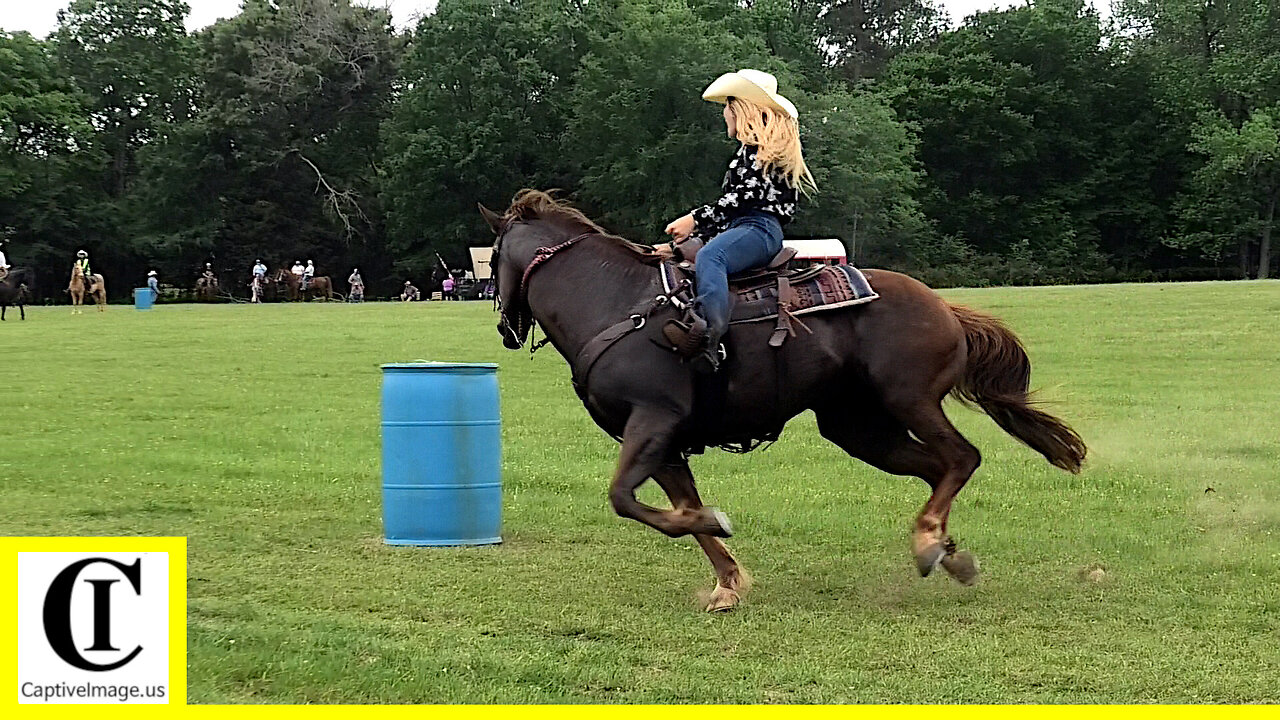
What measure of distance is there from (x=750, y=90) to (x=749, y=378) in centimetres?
153

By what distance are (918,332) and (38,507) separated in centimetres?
668

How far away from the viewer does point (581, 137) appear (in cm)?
7256

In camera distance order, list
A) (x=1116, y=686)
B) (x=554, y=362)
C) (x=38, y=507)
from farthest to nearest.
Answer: (x=554, y=362) → (x=38, y=507) → (x=1116, y=686)

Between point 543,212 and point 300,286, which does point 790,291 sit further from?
point 300,286

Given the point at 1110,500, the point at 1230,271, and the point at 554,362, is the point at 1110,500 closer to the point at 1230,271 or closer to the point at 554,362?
the point at 554,362

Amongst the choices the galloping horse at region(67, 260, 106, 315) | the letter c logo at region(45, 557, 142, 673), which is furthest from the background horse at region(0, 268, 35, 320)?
the letter c logo at region(45, 557, 142, 673)

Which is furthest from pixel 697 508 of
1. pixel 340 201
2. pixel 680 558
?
pixel 340 201

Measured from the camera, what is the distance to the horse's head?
8.70 m

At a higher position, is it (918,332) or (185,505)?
(918,332)

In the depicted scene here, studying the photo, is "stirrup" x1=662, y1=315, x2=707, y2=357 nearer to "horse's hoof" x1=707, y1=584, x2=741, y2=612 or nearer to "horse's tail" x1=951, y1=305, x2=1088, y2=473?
"horse's hoof" x1=707, y1=584, x2=741, y2=612

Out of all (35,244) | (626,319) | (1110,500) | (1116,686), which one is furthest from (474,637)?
(35,244)

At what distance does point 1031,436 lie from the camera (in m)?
8.83

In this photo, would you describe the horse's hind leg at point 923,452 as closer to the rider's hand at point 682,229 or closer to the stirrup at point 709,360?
the stirrup at point 709,360

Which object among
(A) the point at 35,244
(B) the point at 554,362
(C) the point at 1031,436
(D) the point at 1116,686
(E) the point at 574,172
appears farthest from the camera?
(E) the point at 574,172
